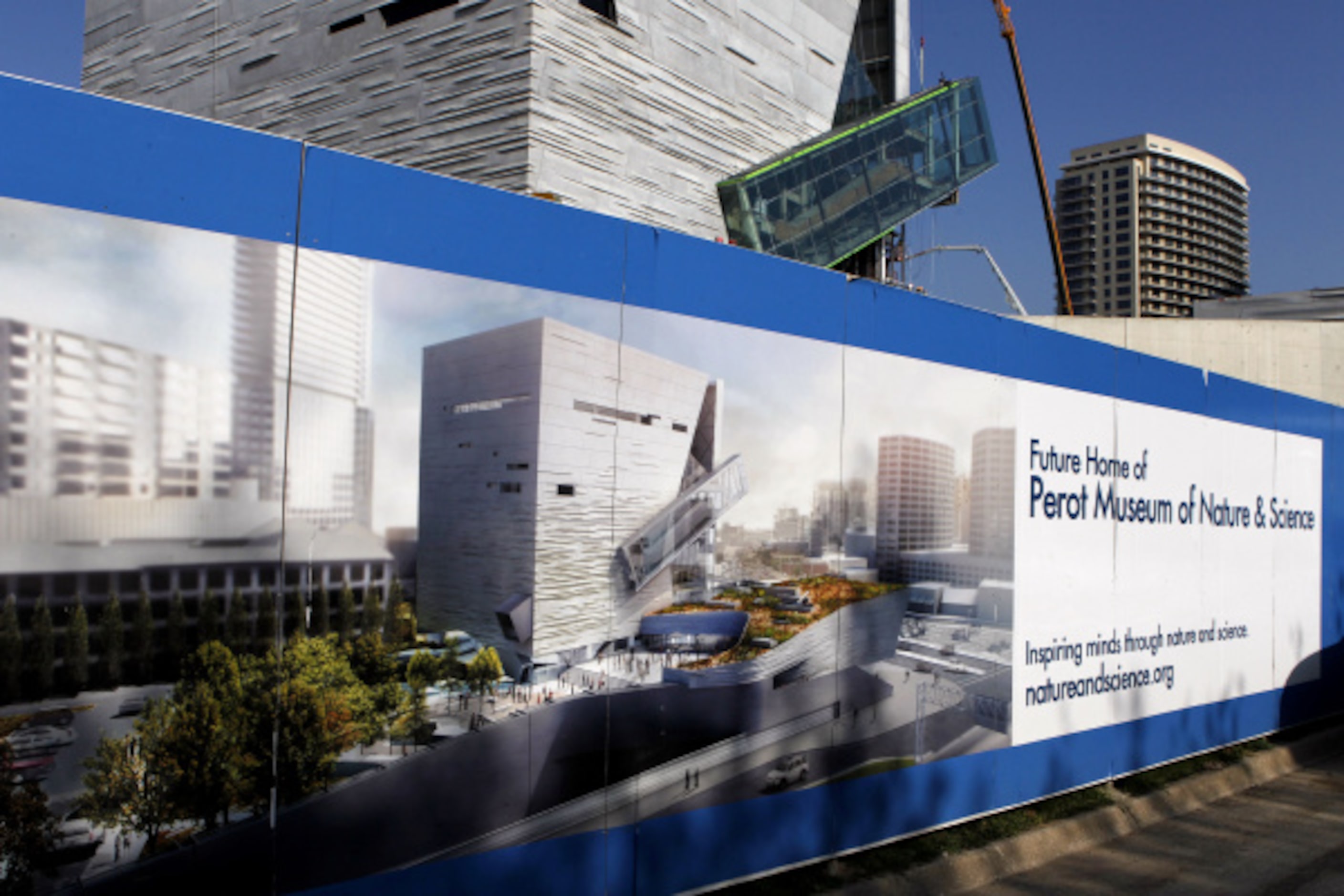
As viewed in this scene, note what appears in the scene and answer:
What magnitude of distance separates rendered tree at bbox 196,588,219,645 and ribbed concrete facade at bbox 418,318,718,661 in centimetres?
80

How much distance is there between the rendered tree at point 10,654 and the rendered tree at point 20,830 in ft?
0.48

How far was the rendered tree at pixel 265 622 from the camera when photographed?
3.51 metres

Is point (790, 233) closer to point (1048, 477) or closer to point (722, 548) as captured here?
point (1048, 477)

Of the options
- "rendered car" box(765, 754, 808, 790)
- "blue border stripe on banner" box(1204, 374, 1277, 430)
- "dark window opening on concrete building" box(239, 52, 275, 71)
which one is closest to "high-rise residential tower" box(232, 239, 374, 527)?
"rendered car" box(765, 754, 808, 790)

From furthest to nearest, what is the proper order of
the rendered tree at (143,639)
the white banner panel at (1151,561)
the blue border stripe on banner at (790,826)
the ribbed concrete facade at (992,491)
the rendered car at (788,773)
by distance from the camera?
the white banner panel at (1151,561) < the ribbed concrete facade at (992,491) < the rendered car at (788,773) < the blue border stripe on banner at (790,826) < the rendered tree at (143,639)

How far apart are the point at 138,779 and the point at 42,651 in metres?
0.51

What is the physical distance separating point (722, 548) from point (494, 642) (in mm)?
1328

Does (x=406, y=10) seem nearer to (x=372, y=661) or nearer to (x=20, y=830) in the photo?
(x=372, y=661)

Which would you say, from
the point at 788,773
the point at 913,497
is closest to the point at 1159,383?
the point at 913,497

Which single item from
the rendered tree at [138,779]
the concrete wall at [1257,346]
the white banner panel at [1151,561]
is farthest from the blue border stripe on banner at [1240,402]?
the concrete wall at [1257,346]

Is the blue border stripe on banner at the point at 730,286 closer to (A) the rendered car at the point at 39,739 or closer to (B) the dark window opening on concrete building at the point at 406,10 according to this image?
(A) the rendered car at the point at 39,739

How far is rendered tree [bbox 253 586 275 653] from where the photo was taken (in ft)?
11.5

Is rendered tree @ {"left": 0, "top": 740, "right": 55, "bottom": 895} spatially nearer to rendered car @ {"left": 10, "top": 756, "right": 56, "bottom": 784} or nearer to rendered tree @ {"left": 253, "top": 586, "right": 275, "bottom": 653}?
rendered car @ {"left": 10, "top": 756, "right": 56, "bottom": 784}

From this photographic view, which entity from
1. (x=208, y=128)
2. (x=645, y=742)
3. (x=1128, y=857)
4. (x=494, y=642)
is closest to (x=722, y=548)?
(x=645, y=742)
